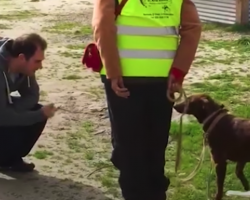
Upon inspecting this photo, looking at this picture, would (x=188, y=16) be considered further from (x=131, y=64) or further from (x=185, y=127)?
(x=185, y=127)

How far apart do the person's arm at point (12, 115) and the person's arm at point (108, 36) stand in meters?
1.41

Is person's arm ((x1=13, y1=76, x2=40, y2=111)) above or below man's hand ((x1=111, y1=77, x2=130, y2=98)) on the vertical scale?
below

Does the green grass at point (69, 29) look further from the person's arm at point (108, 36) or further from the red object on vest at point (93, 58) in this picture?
the person's arm at point (108, 36)

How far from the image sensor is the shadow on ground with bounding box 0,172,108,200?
15.9 feet

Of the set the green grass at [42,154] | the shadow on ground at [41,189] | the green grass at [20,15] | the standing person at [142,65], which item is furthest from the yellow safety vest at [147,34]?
the green grass at [20,15]

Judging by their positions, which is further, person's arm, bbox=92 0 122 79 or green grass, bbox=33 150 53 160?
green grass, bbox=33 150 53 160

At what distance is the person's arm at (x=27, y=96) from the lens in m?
5.09

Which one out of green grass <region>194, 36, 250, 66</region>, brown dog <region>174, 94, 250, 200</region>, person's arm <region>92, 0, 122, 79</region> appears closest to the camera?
person's arm <region>92, 0, 122, 79</region>

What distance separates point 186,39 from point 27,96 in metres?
1.74

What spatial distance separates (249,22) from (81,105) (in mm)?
5118

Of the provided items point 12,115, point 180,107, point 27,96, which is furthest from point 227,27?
point 12,115

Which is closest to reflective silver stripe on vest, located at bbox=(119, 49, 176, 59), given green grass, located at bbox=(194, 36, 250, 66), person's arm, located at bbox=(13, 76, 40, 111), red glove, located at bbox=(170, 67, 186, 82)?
red glove, located at bbox=(170, 67, 186, 82)

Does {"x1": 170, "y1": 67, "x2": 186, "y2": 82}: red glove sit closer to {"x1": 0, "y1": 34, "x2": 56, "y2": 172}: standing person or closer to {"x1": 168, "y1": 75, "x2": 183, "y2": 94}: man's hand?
{"x1": 168, "y1": 75, "x2": 183, "y2": 94}: man's hand

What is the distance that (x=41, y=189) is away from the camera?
4.96 meters
